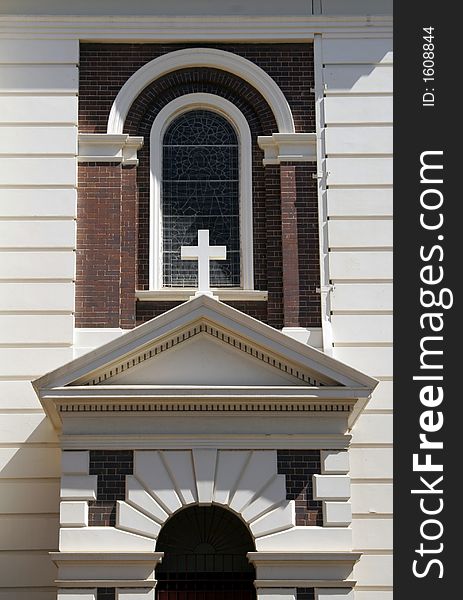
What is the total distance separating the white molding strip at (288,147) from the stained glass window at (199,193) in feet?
1.65

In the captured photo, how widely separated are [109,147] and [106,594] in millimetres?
6358

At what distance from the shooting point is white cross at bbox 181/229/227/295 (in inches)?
637

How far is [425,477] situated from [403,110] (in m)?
5.16

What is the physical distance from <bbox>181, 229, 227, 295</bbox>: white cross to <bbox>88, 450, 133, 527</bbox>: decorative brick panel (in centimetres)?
254

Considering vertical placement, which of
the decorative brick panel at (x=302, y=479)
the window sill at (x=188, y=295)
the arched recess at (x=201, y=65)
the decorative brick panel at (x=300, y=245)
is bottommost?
the decorative brick panel at (x=302, y=479)

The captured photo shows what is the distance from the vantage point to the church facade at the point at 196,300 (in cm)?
1473

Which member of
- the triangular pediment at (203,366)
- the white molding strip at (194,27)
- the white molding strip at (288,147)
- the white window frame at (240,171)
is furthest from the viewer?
the white molding strip at (194,27)

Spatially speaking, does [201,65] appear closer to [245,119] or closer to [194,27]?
[194,27]

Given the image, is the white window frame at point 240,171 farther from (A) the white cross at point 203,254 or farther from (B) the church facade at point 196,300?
(A) the white cross at point 203,254

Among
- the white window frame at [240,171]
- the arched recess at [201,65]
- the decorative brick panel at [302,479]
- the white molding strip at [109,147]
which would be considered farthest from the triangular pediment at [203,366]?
the arched recess at [201,65]

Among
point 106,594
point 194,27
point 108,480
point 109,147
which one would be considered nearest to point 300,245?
point 109,147

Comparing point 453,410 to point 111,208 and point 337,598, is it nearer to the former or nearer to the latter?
point 337,598

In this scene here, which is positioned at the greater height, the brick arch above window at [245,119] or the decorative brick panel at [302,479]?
the brick arch above window at [245,119]

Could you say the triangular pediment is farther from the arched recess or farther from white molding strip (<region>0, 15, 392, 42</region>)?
white molding strip (<region>0, 15, 392, 42</region>)
